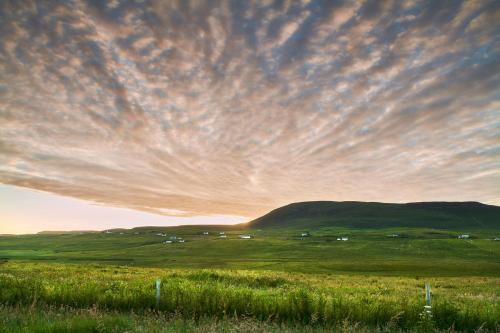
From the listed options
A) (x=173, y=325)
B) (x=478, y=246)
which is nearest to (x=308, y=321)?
(x=173, y=325)

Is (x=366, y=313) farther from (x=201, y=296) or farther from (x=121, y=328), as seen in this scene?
(x=121, y=328)

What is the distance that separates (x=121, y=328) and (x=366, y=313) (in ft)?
25.5

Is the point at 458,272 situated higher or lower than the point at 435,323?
lower

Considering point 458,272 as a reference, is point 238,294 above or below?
above

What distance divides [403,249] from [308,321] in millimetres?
127256

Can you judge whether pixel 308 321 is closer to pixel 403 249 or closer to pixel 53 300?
pixel 53 300

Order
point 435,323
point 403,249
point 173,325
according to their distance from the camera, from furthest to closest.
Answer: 1. point 403,249
2. point 435,323
3. point 173,325

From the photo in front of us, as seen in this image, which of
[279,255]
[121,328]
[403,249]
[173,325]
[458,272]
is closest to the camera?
[121,328]

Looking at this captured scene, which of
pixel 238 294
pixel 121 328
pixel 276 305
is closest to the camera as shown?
pixel 121 328

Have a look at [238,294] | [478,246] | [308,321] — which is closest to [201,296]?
[238,294]

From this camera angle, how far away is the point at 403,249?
127 meters

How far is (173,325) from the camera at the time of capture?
34.7 ft

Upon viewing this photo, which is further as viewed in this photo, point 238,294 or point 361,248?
point 361,248

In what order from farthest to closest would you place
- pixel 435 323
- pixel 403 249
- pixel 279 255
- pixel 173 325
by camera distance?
pixel 403 249 → pixel 279 255 → pixel 435 323 → pixel 173 325
